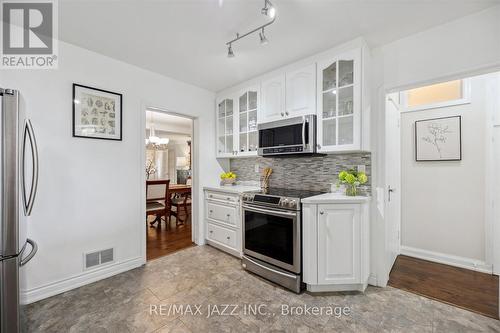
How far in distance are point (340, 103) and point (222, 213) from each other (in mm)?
2068

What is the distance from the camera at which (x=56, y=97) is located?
7.06ft

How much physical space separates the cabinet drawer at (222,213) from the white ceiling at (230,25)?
1.90 metres


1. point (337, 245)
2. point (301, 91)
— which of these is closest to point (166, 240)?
point (337, 245)

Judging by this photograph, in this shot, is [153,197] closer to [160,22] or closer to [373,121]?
[160,22]

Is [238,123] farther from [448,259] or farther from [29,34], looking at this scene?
[448,259]

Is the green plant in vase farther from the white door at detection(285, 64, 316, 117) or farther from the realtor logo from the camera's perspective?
the realtor logo

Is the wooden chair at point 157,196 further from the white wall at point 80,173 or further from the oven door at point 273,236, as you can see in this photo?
the oven door at point 273,236

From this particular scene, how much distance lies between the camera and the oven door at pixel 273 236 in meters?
2.18

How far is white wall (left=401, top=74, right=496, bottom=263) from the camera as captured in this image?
2.55 m

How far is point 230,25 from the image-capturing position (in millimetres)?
1938

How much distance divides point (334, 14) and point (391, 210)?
215 cm

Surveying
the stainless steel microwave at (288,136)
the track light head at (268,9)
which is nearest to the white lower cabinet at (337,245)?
the stainless steel microwave at (288,136)

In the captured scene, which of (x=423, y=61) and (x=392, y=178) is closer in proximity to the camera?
(x=423, y=61)

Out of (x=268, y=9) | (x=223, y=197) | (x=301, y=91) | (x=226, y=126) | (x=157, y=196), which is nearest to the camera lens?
(x=268, y=9)
